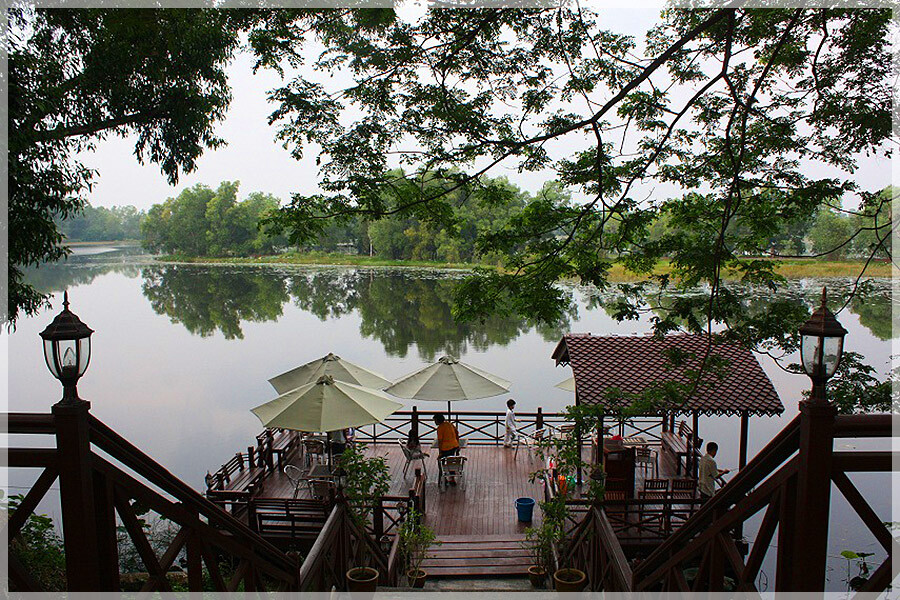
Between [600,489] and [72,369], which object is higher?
[72,369]

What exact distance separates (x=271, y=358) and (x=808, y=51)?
22.8m

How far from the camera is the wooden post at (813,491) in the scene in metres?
2.08

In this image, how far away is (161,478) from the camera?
8.81 ft

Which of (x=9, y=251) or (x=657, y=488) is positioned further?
(x=657, y=488)

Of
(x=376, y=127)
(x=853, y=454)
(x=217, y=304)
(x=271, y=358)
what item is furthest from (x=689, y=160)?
(x=217, y=304)

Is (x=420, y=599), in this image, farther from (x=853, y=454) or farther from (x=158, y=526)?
(x=158, y=526)

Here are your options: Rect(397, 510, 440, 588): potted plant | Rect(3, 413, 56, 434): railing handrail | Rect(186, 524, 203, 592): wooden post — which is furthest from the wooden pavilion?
Rect(3, 413, 56, 434): railing handrail

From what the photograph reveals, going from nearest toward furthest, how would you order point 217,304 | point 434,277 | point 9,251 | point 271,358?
point 9,251 → point 271,358 → point 217,304 → point 434,277

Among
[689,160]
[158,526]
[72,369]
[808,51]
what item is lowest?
[158,526]

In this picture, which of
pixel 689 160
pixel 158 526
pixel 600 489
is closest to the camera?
pixel 600 489

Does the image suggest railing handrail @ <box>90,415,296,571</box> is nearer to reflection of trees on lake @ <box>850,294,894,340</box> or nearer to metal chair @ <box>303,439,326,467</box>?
metal chair @ <box>303,439,326,467</box>

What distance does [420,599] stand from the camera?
5.10 meters

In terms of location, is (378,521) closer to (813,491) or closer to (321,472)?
(321,472)

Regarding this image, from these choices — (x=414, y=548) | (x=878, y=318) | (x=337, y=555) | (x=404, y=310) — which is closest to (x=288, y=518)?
(x=414, y=548)
